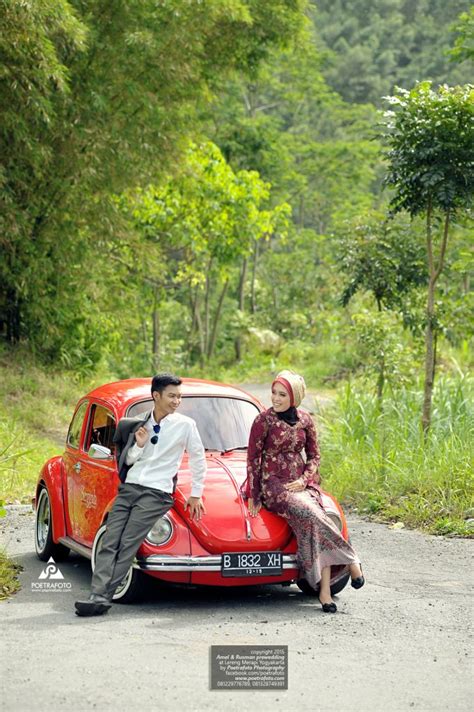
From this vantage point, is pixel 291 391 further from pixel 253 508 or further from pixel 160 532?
pixel 160 532

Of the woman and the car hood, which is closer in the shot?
the car hood

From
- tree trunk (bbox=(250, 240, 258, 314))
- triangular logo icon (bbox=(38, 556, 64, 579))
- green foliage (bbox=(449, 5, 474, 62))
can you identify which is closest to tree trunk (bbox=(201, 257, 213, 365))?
tree trunk (bbox=(250, 240, 258, 314))

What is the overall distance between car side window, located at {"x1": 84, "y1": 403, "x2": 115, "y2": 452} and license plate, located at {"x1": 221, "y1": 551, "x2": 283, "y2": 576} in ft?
5.24

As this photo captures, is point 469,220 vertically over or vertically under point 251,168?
under

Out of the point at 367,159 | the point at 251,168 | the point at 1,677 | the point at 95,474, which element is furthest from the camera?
the point at 367,159

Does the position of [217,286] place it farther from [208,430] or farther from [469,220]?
[208,430]

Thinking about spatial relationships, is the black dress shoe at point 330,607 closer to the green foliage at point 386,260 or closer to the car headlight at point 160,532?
the car headlight at point 160,532

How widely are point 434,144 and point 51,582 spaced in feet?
20.8

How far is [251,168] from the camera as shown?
36969mm

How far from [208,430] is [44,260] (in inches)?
448

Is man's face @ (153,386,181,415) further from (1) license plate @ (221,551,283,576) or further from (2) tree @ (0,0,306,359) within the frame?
(2) tree @ (0,0,306,359)

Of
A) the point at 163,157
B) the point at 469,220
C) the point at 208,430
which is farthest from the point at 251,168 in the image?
the point at 208,430

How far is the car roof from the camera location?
28.3 ft

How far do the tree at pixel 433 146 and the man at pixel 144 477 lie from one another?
5250 mm
